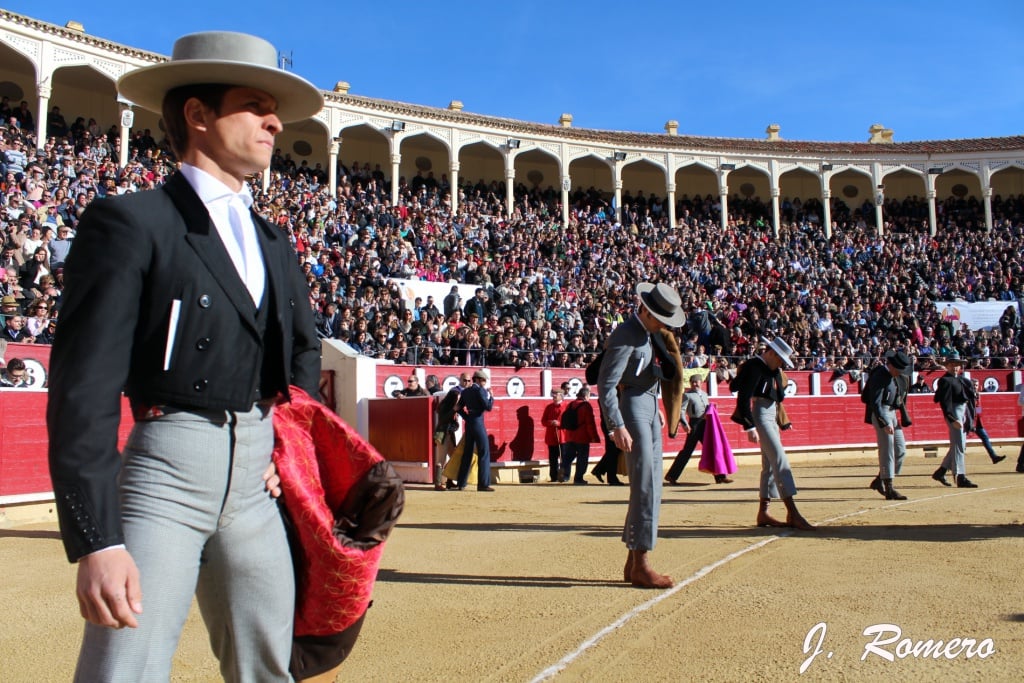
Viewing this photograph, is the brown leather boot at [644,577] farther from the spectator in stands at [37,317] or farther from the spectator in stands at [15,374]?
the spectator in stands at [37,317]

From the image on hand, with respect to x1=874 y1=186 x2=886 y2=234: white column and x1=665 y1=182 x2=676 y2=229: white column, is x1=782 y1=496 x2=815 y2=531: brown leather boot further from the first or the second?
x1=874 y1=186 x2=886 y2=234: white column

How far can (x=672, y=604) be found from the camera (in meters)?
4.33

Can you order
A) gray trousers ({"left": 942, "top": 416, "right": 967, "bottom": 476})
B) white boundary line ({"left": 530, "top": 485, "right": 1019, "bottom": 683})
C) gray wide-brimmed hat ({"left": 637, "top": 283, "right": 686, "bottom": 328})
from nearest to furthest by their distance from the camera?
1. white boundary line ({"left": 530, "top": 485, "right": 1019, "bottom": 683})
2. gray wide-brimmed hat ({"left": 637, "top": 283, "right": 686, "bottom": 328})
3. gray trousers ({"left": 942, "top": 416, "right": 967, "bottom": 476})

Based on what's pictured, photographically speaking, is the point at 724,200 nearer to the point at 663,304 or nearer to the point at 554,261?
the point at 554,261

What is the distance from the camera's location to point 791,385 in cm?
2131

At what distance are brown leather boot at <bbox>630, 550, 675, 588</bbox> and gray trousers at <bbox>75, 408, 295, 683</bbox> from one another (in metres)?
3.23

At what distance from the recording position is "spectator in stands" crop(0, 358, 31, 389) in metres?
9.56

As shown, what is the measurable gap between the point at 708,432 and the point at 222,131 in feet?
37.2

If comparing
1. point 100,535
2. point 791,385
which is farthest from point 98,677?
point 791,385

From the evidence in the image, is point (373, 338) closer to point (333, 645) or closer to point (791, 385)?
point (791, 385)

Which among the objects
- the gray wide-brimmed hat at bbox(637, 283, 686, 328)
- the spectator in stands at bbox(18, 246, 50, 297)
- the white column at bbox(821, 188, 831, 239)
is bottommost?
the gray wide-brimmed hat at bbox(637, 283, 686, 328)

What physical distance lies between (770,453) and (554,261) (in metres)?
19.8

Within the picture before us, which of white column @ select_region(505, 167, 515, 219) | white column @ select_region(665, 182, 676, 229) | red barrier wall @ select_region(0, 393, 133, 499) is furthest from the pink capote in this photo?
white column @ select_region(665, 182, 676, 229)

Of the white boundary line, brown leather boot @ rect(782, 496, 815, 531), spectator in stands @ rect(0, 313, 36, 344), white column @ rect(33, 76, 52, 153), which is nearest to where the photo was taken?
the white boundary line
